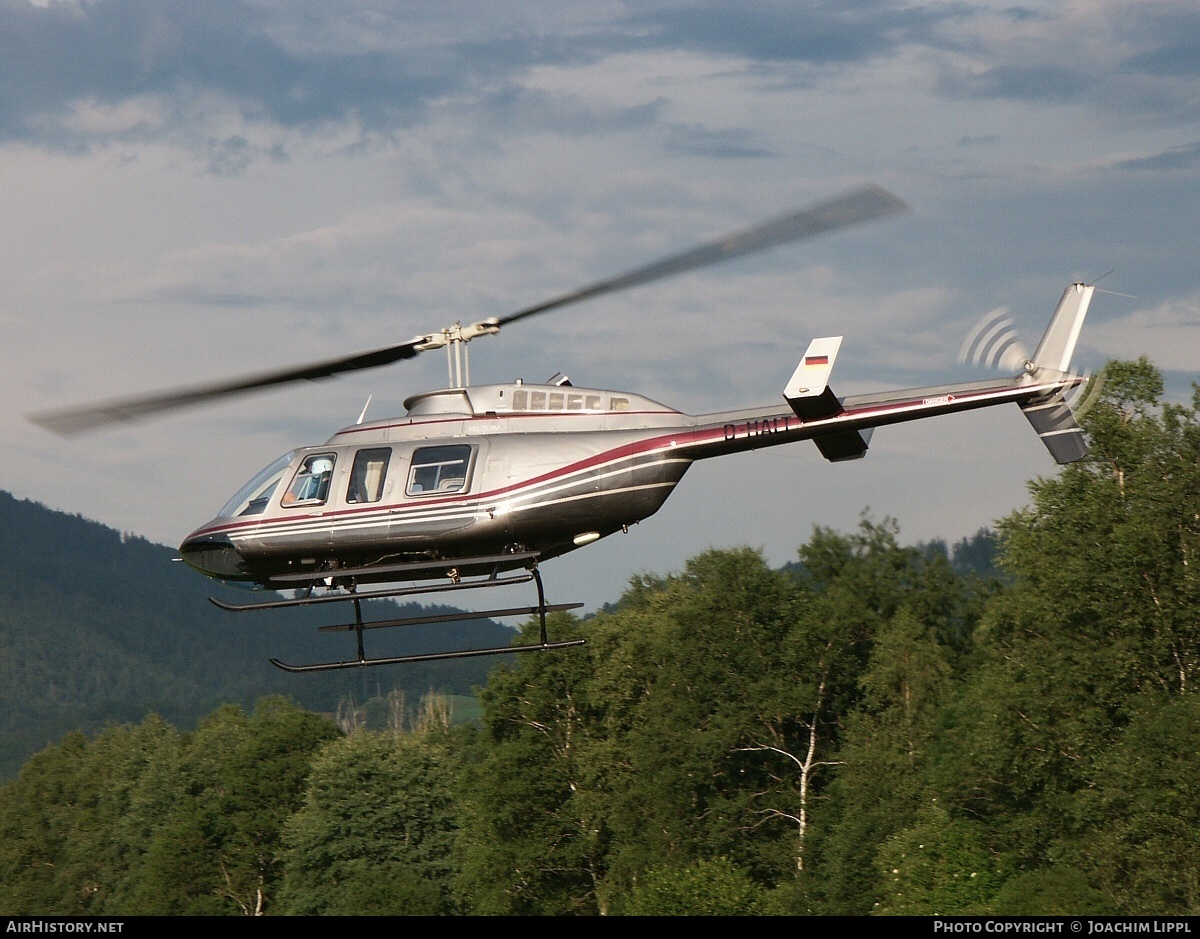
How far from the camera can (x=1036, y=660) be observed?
122 ft

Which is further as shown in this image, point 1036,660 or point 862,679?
point 862,679

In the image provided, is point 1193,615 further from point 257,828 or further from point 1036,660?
point 257,828

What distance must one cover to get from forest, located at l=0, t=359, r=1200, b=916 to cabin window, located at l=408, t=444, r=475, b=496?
19.1m

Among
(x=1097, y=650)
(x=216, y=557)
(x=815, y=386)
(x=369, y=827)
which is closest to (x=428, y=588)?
(x=216, y=557)

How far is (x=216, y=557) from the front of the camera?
21.2m

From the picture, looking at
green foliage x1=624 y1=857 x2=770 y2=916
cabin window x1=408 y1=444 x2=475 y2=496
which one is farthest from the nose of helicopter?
green foliage x1=624 y1=857 x2=770 y2=916

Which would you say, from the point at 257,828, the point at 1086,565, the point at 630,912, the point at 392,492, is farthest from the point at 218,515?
the point at 257,828

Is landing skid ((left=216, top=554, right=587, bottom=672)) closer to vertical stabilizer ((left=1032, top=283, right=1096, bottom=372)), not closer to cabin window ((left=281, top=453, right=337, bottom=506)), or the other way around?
cabin window ((left=281, top=453, right=337, bottom=506))

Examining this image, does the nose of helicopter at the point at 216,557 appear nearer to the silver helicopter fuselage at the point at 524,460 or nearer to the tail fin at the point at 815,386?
the silver helicopter fuselage at the point at 524,460

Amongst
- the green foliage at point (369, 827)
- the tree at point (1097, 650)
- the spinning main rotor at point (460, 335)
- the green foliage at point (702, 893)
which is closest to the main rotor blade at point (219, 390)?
the spinning main rotor at point (460, 335)

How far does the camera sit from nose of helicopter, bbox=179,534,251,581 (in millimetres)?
21078

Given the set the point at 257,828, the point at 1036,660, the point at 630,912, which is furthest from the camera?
the point at 257,828

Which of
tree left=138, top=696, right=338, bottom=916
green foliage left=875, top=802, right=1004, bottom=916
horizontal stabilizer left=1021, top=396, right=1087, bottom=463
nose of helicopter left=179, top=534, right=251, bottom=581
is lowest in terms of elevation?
green foliage left=875, top=802, right=1004, bottom=916

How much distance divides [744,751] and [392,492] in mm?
32368
